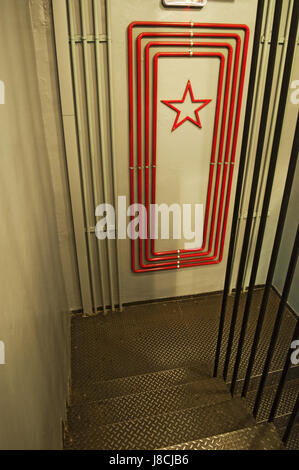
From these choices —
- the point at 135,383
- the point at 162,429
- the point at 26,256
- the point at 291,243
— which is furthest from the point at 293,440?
the point at 26,256

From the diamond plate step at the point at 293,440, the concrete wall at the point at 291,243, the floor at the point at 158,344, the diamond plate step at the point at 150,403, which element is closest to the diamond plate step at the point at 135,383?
the floor at the point at 158,344

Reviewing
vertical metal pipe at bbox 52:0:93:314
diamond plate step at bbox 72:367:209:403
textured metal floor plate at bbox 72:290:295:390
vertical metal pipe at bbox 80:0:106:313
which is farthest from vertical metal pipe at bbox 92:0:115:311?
diamond plate step at bbox 72:367:209:403

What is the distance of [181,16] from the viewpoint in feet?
6.98

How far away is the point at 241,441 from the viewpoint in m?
1.53

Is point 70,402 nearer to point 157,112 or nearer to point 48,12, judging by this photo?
point 157,112

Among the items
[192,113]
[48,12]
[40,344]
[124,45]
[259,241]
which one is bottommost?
[40,344]

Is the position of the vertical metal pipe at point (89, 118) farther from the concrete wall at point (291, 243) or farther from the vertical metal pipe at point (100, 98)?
the concrete wall at point (291, 243)

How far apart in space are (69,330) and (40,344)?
1347mm

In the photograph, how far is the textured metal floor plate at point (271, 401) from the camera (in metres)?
2.13

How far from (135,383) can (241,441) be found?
93 centimetres

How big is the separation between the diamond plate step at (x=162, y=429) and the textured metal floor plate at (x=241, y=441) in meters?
0.16

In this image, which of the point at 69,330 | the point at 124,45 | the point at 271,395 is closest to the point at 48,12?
the point at 124,45

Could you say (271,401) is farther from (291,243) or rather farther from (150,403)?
(291,243)

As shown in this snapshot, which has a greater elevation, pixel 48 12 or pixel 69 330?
pixel 48 12
